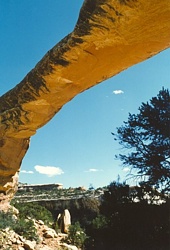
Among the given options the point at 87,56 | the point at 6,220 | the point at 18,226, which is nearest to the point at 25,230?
the point at 18,226

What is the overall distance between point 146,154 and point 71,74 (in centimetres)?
746

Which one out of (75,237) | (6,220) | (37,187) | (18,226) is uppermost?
(37,187)

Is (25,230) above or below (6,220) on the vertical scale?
below

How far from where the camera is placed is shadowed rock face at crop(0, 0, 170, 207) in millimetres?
2607

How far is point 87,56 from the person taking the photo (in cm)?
354

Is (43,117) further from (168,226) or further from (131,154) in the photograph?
(131,154)

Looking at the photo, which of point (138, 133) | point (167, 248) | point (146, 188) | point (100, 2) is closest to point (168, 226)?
point (167, 248)

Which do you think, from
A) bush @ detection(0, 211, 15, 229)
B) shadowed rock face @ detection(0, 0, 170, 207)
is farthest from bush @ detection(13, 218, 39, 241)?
shadowed rock face @ detection(0, 0, 170, 207)

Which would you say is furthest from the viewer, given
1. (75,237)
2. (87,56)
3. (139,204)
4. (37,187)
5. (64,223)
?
(37,187)

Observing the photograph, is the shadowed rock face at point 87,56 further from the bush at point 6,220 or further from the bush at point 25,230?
the bush at point 25,230

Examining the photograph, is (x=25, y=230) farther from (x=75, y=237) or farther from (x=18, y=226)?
(x=75, y=237)

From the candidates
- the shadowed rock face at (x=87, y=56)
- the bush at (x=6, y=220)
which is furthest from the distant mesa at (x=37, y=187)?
the shadowed rock face at (x=87, y=56)

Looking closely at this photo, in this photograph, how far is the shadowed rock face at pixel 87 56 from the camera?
2607mm

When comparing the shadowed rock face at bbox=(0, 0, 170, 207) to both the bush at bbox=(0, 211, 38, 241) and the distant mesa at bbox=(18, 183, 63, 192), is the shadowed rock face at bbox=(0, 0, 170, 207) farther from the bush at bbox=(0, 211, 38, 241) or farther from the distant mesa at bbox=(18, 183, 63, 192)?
the distant mesa at bbox=(18, 183, 63, 192)
